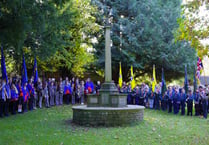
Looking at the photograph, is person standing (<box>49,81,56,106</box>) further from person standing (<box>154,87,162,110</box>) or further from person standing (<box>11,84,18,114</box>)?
person standing (<box>154,87,162,110</box>)

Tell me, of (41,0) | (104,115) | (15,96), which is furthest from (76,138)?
Answer: (15,96)

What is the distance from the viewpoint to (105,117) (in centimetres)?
1066

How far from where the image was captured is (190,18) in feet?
31.5

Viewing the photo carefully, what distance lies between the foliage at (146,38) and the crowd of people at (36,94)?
436cm

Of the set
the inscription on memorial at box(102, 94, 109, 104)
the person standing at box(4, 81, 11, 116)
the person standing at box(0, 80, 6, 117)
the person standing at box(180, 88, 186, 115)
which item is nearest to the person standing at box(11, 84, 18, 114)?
the person standing at box(4, 81, 11, 116)

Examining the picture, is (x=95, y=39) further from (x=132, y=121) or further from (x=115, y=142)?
(x=115, y=142)

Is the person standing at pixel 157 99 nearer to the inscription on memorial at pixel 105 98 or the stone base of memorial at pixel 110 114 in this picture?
the stone base of memorial at pixel 110 114

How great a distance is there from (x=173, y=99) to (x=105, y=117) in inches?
258

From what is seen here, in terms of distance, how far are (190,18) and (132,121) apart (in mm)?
4527

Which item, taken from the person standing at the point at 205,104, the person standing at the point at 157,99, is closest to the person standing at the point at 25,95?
the person standing at the point at 157,99

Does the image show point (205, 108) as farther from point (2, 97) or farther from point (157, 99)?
point (2, 97)

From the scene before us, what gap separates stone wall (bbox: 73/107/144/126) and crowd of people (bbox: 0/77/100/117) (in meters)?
4.56

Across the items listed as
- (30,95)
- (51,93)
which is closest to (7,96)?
(30,95)

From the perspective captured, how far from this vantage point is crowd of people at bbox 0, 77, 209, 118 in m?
14.0
